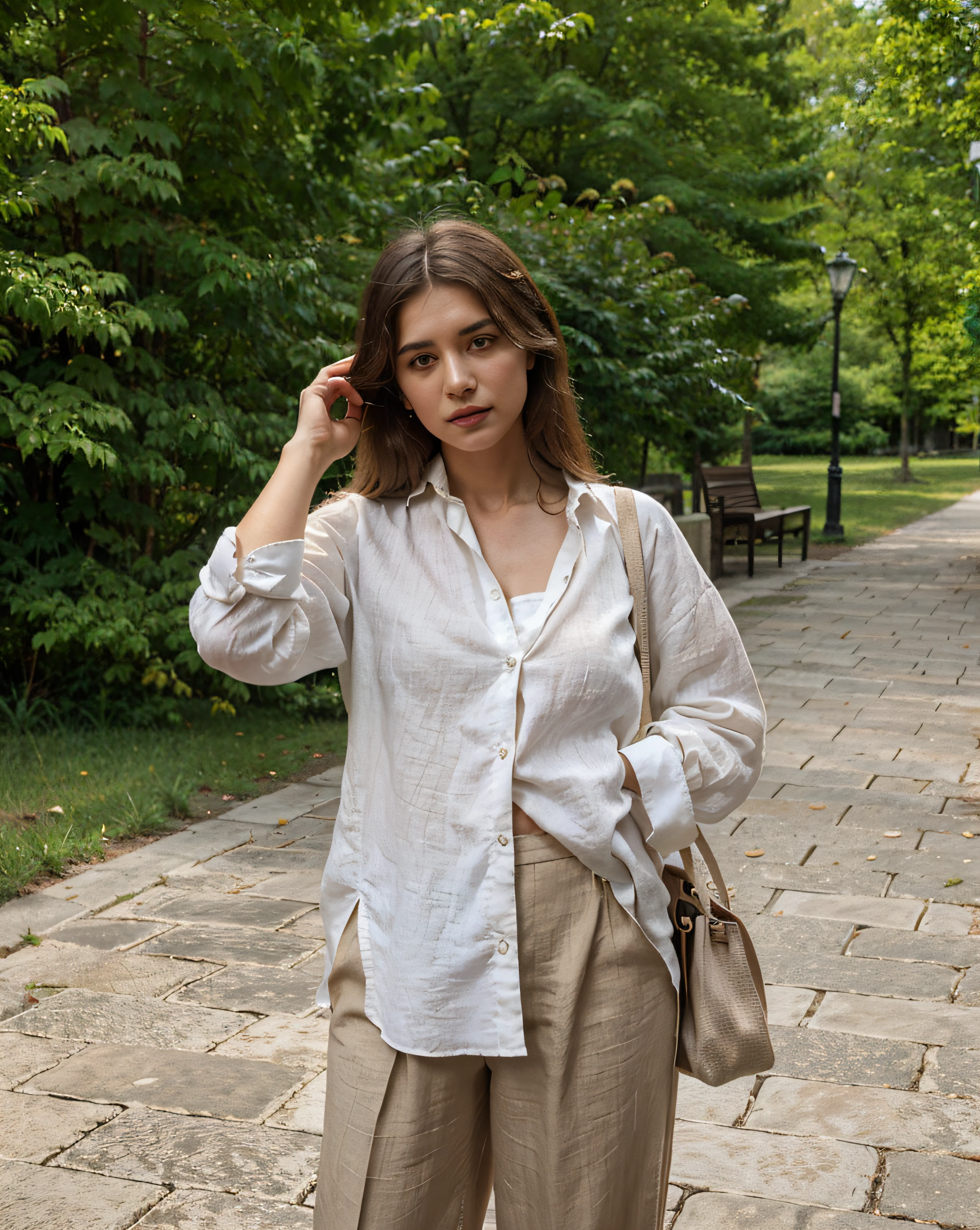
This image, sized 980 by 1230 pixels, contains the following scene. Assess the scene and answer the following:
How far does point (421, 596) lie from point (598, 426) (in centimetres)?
893

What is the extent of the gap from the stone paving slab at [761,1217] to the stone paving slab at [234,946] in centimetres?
187

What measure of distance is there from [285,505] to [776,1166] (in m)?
2.30

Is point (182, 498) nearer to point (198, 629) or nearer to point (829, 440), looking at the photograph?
point (198, 629)

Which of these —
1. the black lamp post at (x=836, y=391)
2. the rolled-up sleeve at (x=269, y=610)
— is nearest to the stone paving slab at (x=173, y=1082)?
the rolled-up sleeve at (x=269, y=610)

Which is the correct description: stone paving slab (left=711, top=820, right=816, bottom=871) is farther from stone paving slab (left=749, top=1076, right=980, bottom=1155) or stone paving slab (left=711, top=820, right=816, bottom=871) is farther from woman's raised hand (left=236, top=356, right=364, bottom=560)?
woman's raised hand (left=236, top=356, right=364, bottom=560)

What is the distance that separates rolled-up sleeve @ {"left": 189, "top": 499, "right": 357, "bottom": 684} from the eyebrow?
321 mm

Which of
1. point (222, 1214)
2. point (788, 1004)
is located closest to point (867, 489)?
point (788, 1004)

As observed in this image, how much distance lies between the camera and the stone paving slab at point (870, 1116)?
3.22m

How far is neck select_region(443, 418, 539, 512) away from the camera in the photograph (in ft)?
6.52

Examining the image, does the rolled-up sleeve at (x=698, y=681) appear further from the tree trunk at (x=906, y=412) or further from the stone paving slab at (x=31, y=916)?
the tree trunk at (x=906, y=412)

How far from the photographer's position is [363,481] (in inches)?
78.7

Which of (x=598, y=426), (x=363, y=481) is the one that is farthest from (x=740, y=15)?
(x=363, y=481)

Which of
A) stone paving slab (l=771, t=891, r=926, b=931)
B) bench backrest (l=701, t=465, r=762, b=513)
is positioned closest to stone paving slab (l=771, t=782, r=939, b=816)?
stone paving slab (l=771, t=891, r=926, b=931)

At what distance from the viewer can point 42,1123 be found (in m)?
3.32
